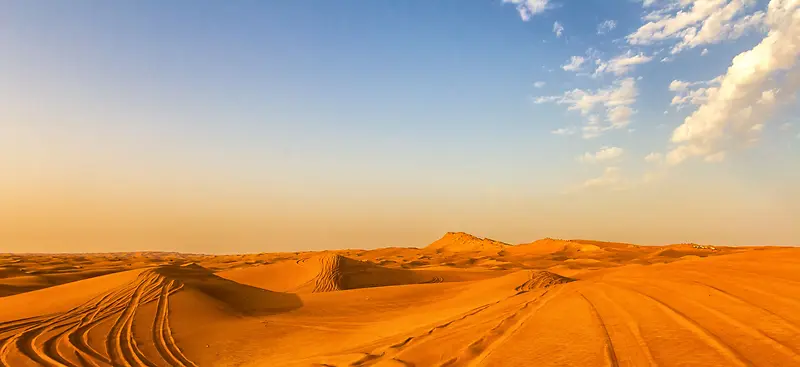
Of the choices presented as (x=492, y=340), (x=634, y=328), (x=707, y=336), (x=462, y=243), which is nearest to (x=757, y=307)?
(x=707, y=336)

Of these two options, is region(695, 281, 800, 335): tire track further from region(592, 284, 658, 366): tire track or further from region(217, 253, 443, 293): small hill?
region(217, 253, 443, 293): small hill

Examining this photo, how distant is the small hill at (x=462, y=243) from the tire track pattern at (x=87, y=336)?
62.7 metres

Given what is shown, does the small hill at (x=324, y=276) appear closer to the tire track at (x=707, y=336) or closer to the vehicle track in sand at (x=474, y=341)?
the vehicle track in sand at (x=474, y=341)

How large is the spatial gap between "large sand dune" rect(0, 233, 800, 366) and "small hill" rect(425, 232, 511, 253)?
189ft

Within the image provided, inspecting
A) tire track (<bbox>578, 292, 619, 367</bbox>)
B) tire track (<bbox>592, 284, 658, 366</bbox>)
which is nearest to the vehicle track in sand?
tire track (<bbox>578, 292, 619, 367</bbox>)

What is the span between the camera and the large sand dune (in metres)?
6.29

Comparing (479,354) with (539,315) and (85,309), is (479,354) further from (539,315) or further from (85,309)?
(85,309)

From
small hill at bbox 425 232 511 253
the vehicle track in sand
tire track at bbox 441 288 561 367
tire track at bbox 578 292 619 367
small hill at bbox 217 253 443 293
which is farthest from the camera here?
small hill at bbox 425 232 511 253

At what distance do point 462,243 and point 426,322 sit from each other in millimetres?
75128

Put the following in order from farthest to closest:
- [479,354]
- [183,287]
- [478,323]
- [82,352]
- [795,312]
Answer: [183,287] < [82,352] < [478,323] < [795,312] < [479,354]

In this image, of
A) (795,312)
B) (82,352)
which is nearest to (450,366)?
(795,312)

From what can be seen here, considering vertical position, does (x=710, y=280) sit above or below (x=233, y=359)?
above

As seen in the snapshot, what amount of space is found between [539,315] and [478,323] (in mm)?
1233

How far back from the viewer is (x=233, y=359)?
1020 centimetres
